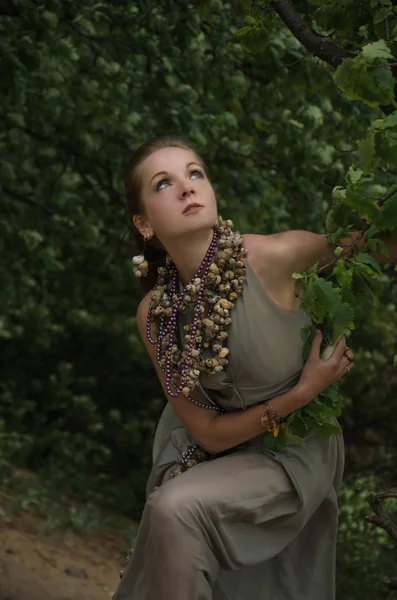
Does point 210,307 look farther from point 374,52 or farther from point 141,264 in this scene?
point 374,52

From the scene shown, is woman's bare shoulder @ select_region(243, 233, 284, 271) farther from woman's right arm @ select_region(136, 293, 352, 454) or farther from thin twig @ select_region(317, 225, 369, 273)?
woman's right arm @ select_region(136, 293, 352, 454)

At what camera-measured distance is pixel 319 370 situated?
12.4 ft

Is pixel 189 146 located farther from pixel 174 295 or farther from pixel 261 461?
pixel 261 461

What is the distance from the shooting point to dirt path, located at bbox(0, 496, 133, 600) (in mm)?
6004

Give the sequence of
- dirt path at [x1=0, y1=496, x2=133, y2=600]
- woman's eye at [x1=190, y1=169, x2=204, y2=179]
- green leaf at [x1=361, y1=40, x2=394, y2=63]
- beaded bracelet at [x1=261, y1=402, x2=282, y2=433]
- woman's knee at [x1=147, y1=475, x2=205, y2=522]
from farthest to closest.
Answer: dirt path at [x1=0, y1=496, x2=133, y2=600] → woman's eye at [x1=190, y1=169, x2=204, y2=179] → beaded bracelet at [x1=261, y1=402, x2=282, y2=433] → woman's knee at [x1=147, y1=475, x2=205, y2=522] → green leaf at [x1=361, y1=40, x2=394, y2=63]

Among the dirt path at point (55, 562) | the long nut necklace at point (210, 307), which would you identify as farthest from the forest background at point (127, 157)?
the long nut necklace at point (210, 307)

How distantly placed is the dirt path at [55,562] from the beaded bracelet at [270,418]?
2364 millimetres

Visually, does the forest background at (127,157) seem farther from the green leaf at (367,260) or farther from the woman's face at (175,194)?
the green leaf at (367,260)

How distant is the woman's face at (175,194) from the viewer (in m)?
3.90

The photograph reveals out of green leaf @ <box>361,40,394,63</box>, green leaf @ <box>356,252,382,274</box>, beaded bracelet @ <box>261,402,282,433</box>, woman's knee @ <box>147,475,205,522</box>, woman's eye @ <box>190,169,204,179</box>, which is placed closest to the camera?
green leaf @ <box>361,40,394,63</box>

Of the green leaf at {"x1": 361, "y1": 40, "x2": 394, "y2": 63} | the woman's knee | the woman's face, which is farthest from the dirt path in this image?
the green leaf at {"x1": 361, "y1": 40, "x2": 394, "y2": 63}

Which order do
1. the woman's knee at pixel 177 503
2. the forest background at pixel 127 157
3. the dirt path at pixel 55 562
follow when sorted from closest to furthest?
1. the woman's knee at pixel 177 503
2. the dirt path at pixel 55 562
3. the forest background at pixel 127 157

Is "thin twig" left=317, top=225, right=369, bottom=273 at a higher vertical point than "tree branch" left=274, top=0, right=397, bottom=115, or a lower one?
lower

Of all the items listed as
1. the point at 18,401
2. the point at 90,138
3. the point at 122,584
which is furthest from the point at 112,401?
the point at 122,584
